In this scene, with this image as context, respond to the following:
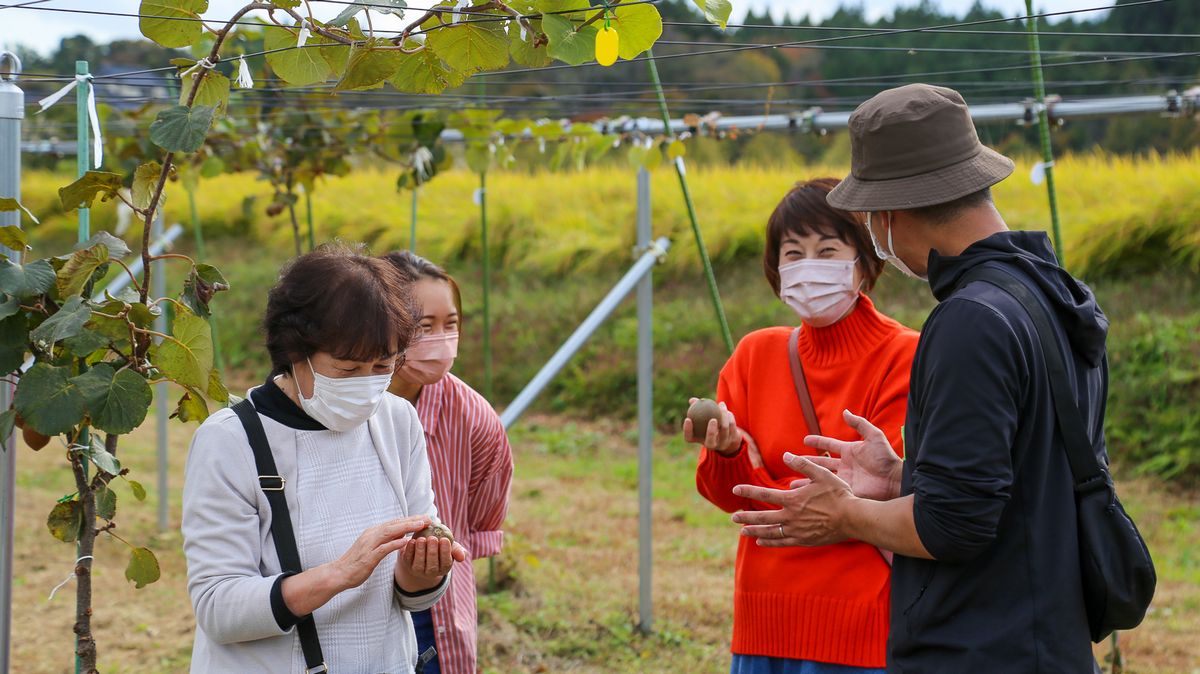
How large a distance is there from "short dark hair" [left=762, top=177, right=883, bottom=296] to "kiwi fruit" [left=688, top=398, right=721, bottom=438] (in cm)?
33

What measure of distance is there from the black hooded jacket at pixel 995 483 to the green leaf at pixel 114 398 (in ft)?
4.40

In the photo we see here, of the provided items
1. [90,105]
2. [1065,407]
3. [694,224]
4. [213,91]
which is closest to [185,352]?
[213,91]

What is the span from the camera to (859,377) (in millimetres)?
2328

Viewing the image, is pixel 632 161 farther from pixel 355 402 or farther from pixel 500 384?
pixel 500 384

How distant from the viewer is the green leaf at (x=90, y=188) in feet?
6.61

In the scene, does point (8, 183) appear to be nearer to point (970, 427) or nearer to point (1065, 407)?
point (970, 427)

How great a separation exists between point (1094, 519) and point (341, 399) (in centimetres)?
114

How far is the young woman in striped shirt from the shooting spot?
239cm

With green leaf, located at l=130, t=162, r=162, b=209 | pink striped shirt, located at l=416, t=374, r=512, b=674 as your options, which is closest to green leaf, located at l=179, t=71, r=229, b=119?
green leaf, located at l=130, t=162, r=162, b=209

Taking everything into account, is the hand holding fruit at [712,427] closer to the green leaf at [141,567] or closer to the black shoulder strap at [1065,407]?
the black shoulder strap at [1065,407]

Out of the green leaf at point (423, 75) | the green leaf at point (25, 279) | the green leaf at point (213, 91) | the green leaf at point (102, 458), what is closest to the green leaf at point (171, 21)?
the green leaf at point (213, 91)

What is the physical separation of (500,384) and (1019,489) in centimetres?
844

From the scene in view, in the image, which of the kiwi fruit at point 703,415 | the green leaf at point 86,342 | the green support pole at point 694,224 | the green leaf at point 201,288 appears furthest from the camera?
the green support pole at point 694,224

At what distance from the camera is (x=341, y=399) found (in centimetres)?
184
